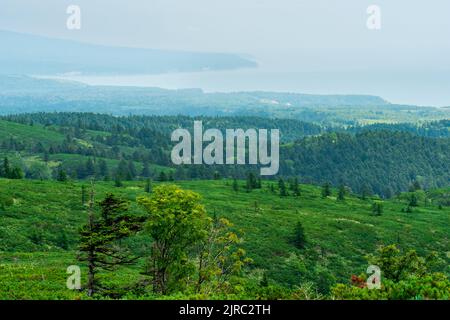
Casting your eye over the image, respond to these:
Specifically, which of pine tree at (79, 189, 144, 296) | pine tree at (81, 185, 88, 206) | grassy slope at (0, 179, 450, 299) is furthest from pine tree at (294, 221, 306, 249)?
pine tree at (79, 189, 144, 296)

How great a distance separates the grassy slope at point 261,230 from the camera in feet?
139

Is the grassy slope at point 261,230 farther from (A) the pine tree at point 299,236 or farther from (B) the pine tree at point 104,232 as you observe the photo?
(B) the pine tree at point 104,232

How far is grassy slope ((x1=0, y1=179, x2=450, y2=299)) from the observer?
4250cm

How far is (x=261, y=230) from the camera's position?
243 ft

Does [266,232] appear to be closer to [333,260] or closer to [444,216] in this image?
[333,260]

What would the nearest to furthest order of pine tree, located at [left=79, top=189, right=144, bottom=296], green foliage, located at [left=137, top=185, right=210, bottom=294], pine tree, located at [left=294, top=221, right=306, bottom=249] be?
1. pine tree, located at [left=79, top=189, right=144, bottom=296]
2. green foliage, located at [left=137, top=185, right=210, bottom=294]
3. pine tree, located at [left=294, top=221, right=306, bottom=249]

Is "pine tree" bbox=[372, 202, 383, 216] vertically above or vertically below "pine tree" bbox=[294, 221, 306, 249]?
below

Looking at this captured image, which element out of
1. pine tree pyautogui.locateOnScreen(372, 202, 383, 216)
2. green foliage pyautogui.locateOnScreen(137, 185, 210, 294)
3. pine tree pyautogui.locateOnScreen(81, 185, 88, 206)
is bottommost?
pine tree pyautogui.locateOnScreen(372, 202, 383, 216)

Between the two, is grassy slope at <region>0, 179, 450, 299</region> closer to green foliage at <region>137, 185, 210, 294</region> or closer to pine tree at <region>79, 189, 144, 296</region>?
pine tree at <region>79, 189, 144, 296</region>

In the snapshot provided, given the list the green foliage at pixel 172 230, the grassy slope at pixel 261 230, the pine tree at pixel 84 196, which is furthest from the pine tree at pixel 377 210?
the green foliage at pixel 172 230

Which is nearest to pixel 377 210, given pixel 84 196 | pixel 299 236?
pixel 299 236


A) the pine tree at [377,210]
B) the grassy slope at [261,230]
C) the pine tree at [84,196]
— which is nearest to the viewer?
the grassy slope at [261,230]

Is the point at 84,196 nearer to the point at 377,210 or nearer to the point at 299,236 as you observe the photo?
the point at 299,236
